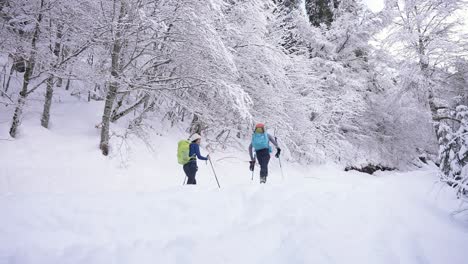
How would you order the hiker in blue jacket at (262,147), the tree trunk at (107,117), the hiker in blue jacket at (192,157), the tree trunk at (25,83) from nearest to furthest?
1. the hiker in blue jacket at (192,157)
2. the hiker in blue jacket at (262,147)
3. the tree trunk at (25,83)
4. the tree trunk at (107,117)

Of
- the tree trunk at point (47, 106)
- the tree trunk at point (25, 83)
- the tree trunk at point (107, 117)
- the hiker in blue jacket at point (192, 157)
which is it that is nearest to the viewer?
the hiker in blue jacket at point (192, 157)

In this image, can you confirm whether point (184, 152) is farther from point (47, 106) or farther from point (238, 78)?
point (238, 78)

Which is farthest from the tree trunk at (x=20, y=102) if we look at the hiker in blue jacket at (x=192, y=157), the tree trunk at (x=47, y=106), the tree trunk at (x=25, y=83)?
the hiker in blue jacket at (x=192, y=157)

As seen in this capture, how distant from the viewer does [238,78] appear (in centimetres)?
1192

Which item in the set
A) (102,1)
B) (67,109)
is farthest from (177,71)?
(67,109)

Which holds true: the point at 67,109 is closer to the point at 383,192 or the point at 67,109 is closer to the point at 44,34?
the point at 44,34

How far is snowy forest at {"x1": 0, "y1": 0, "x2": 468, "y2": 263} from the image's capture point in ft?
25.9

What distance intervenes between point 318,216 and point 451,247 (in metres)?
1.26

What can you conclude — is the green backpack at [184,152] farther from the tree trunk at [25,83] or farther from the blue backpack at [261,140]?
the tree trunk at [25,83]

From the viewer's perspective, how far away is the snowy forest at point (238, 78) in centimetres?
789

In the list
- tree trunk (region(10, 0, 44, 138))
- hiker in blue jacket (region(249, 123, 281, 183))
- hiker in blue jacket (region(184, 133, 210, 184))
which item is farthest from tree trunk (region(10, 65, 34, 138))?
hiker in blue jacket (region(249, 123, 281, 183))

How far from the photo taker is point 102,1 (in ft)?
27.7

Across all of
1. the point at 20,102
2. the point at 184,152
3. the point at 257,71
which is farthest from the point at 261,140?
the point at 20,102

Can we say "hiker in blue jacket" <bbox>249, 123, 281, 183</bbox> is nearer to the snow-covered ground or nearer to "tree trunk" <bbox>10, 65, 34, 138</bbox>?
the snow-covered ground
